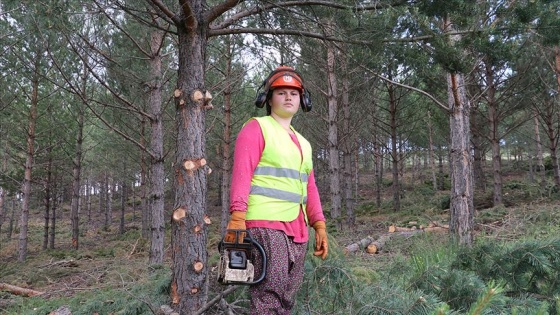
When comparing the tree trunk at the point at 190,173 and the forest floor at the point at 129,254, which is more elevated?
the tree trunk at the point at 190,173

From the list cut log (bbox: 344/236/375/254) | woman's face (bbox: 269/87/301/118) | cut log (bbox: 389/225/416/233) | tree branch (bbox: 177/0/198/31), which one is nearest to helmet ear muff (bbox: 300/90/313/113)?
woman's face (bbox: 269/87/301/118)

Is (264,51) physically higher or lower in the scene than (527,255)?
higher

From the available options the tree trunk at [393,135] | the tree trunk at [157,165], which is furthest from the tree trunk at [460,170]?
the tree trunk at [393,135]

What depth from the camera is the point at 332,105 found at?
10.7 meters

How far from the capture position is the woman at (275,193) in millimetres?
2168

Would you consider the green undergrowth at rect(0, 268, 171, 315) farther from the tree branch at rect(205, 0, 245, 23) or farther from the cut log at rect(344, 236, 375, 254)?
the cut log at rect(344, 236, 375, 254)

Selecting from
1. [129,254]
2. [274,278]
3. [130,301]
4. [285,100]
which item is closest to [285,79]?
[285,100]

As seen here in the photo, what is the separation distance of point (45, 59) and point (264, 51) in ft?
27.5

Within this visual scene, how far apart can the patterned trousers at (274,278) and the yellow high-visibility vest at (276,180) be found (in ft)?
0.38

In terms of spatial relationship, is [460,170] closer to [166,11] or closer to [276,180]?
[276,180]

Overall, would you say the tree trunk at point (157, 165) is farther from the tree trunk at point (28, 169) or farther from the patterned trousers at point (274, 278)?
the tree trunk at point (28, 169)

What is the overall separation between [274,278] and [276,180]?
566mm

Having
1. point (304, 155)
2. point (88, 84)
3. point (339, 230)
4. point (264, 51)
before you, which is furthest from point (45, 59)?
point (304, 155)

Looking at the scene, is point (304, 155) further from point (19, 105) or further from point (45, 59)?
point (19, 105)
